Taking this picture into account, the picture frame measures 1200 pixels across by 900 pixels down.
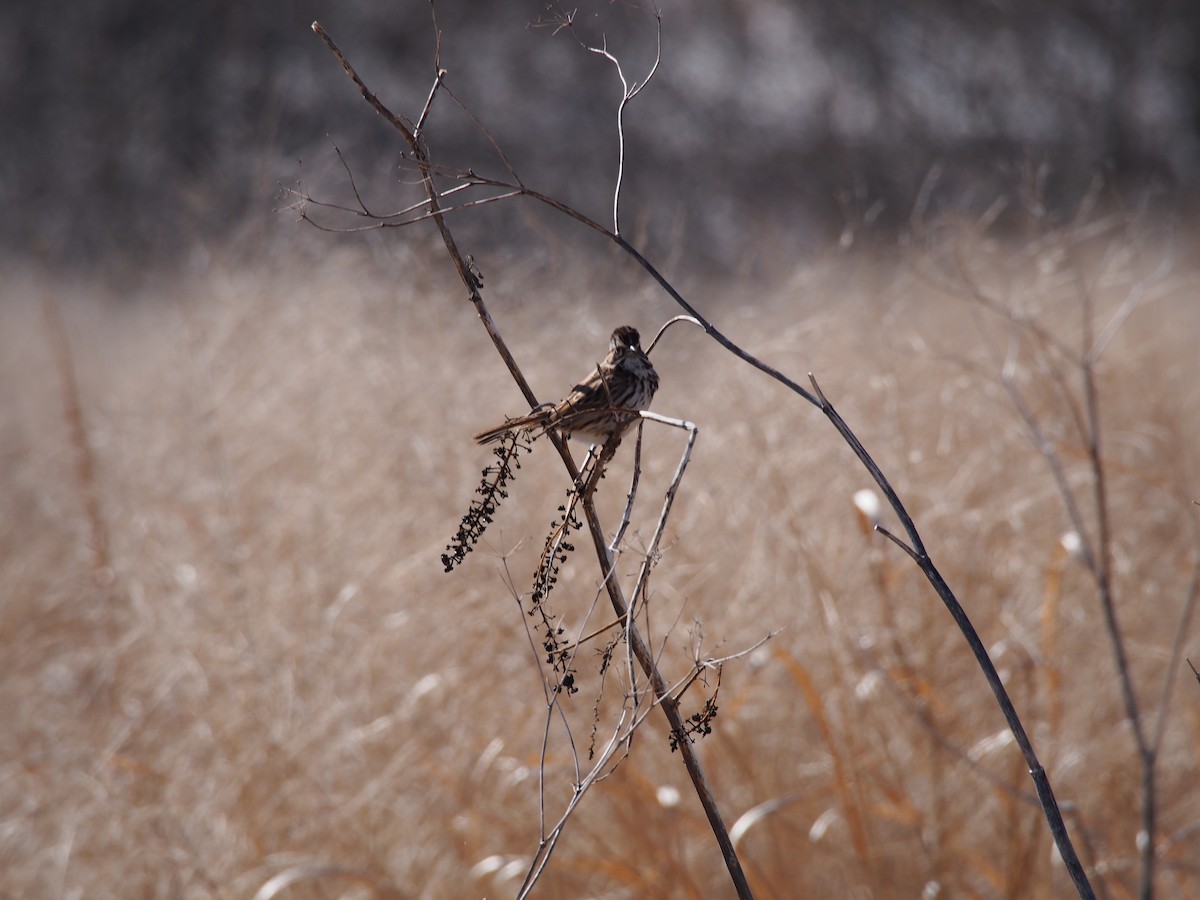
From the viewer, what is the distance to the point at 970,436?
9.85ft

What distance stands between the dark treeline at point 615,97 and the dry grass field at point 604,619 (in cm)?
486

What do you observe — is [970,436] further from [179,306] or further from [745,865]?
[179,306]

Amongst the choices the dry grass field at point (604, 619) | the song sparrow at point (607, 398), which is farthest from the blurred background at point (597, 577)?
the song sparrow at point (607, 398)

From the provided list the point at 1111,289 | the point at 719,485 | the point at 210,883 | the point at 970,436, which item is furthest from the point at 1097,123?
the point at 210,883

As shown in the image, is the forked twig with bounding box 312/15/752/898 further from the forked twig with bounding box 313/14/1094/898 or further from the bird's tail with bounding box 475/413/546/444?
the bird's tail with bounding box 475/413/546/444

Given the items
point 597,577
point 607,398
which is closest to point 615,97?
point 597,577

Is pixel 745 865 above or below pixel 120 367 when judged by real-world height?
below

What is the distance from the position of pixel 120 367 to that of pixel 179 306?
4.46ft

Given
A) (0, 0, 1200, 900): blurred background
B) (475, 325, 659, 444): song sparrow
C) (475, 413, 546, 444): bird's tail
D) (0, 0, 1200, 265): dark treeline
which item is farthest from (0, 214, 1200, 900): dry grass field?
(0, 0, 1200, 265): dark treeline

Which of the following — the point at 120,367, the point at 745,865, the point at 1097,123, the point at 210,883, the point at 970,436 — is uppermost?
the point at 1097,123

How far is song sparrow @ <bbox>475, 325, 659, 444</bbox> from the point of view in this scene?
49.7 inches

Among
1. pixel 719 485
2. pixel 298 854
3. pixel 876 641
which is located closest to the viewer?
pixel 298 854

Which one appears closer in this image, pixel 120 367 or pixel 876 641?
pixel 876 641

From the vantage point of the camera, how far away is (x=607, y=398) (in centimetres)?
132
